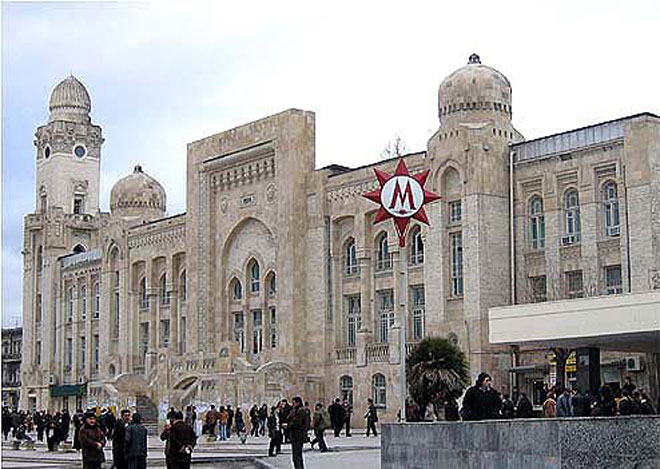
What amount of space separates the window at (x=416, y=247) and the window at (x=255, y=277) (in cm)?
973

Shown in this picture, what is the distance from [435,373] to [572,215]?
10.7 m

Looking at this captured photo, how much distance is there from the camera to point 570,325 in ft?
Result: 101

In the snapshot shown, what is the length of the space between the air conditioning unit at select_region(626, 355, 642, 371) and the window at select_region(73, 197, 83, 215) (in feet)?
158

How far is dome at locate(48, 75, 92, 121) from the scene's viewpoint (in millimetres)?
78812

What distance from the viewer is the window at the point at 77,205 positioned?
260 ft

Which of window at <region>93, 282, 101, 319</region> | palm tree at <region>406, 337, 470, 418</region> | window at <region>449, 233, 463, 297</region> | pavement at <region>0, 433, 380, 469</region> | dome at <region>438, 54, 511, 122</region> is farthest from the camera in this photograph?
window at <region>93, 282, 101, 319</region>

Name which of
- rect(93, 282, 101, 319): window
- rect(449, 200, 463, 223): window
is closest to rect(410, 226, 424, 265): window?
rect(449, 200, 463, 223): window

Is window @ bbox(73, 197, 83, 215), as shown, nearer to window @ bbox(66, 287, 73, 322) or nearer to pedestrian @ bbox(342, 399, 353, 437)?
window @ bbox(66, 287, 73, 322)

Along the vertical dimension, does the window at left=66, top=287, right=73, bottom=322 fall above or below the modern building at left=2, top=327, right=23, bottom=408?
above

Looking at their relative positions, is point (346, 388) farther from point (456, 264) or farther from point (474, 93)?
point (474, 93)

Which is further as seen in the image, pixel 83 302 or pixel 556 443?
pixel 83 302

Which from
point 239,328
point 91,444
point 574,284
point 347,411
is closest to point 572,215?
point 574,284

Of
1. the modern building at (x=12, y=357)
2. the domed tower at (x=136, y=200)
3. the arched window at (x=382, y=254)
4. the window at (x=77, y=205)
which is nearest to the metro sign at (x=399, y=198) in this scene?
the arched window at (x=382, y=254)

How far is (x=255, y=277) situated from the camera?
2203 inches
